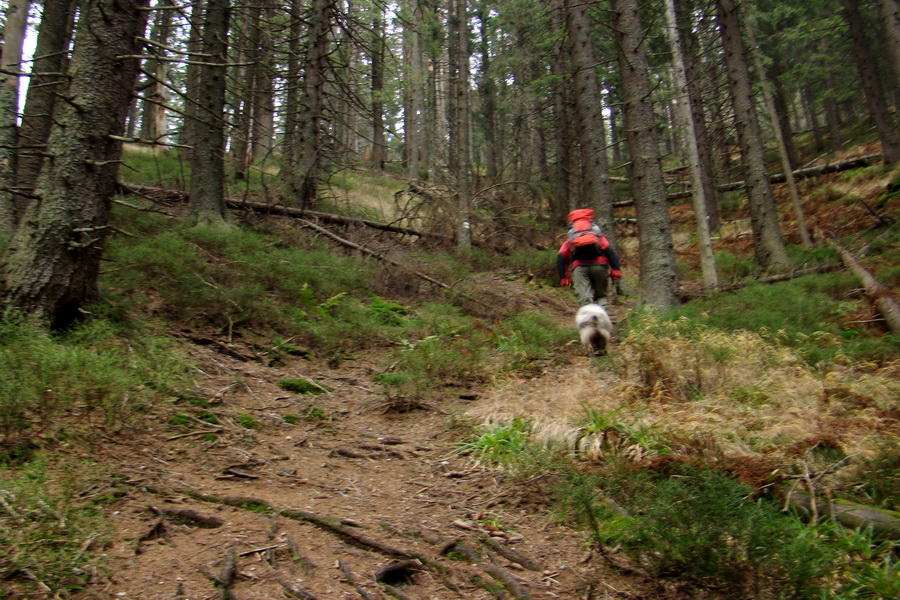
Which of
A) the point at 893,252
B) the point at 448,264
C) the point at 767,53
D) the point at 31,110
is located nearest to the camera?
the point at 31,110

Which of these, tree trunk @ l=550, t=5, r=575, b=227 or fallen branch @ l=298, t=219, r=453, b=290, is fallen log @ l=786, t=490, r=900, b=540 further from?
tree trunk @ l=550, t=5, r=575, b=227

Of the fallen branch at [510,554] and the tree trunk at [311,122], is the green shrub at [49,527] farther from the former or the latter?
the tree trunk at [311,122]

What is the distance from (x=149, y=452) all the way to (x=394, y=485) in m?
1.86

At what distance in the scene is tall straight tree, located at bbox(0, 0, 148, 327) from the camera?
5035mm

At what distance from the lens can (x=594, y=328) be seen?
23.8 feet

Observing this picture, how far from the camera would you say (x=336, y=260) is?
10.6 m

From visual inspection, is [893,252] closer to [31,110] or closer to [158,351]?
[158,351]

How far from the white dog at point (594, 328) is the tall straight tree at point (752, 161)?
6588 mm

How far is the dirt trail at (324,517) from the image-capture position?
2785 mm

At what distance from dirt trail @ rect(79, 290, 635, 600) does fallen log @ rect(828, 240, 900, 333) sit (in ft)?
19.9

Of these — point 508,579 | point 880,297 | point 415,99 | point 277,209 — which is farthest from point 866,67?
point 508,579

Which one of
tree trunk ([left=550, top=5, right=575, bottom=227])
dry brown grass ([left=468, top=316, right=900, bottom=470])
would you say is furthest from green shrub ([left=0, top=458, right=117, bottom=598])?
tree trunk ([left=550, top=5, right=575, bottom=227])

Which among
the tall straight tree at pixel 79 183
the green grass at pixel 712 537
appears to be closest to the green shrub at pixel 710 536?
the green grass at pixel 712 537

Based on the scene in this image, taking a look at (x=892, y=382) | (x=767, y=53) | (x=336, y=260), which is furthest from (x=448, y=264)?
(x=767, y=53)
